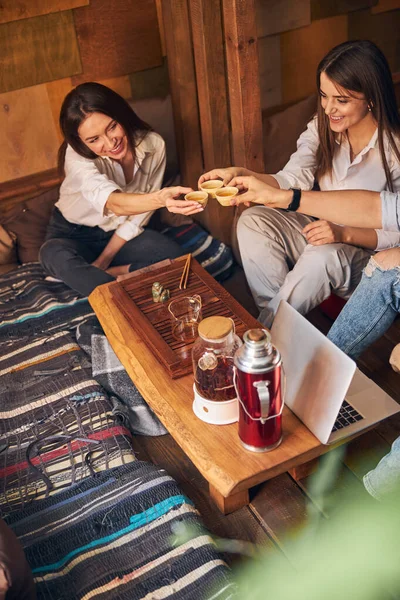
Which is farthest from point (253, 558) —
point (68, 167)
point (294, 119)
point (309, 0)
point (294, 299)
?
point (309, 0)

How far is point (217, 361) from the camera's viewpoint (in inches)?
70.3

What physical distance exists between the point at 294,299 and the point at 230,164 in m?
1.03

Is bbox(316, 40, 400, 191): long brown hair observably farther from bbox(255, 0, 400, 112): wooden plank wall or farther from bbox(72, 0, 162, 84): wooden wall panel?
bbox(72, 0, 162, 84): wooden wall panel

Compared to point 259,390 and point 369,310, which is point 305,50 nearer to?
point 369,310

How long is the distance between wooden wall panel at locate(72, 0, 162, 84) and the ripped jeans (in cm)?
181

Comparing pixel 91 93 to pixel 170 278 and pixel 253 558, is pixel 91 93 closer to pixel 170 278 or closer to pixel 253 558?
pixel 170 278

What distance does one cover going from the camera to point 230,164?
329 centimetres

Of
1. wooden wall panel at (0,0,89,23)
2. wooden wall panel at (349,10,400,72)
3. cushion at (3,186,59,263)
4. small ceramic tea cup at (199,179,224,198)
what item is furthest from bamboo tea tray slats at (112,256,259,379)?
wooden wall panel at (349,10,400,72)

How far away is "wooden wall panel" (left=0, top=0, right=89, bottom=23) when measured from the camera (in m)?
2.97

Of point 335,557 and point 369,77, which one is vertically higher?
point 369,77

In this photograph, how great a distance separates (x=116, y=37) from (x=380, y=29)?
144cm

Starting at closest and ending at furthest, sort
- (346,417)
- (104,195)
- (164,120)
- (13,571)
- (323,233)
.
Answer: (13,571)
(346,417)
(323,233)
(104,195)
(164,120)

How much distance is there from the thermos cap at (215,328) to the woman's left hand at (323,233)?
0.87 m

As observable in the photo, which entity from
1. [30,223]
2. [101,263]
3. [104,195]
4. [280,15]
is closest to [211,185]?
[104,195]
